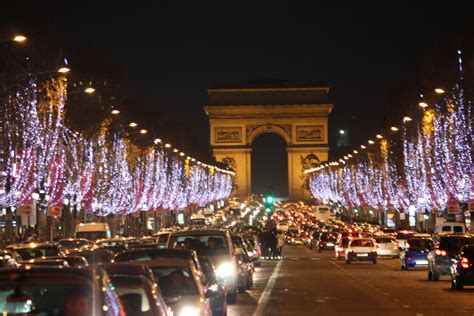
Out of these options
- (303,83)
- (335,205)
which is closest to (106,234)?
(335,205)

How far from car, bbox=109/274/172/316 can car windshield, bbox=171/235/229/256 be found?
52.1ft

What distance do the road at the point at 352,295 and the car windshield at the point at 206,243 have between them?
1.33 m

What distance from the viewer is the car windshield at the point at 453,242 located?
40.0 meters

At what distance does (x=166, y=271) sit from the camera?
17766 mm

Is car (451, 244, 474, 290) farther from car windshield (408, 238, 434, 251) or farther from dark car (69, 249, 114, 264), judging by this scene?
car windshield (408, 238, 434, 251)

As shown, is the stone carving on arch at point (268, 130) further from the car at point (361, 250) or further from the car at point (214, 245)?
the car at point (214, 245)

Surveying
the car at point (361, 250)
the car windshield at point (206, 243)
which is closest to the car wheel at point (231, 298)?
the car windshield at point (206, 243)

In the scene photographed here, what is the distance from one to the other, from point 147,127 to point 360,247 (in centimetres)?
4767

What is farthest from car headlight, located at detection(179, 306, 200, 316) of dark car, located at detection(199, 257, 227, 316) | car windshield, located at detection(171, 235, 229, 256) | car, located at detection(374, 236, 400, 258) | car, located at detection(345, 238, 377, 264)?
car, located at detection(374, 236, 400, 258)

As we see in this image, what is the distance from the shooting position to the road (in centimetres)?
2706

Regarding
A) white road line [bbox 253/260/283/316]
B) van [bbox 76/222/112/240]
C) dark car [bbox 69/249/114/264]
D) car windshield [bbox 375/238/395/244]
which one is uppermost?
van [bbox 76/222/112/240]

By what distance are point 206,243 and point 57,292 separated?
62.8 feet

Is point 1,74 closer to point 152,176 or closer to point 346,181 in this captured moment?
point 152,176

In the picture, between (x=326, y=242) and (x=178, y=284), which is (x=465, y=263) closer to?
(x=178, y=284)
